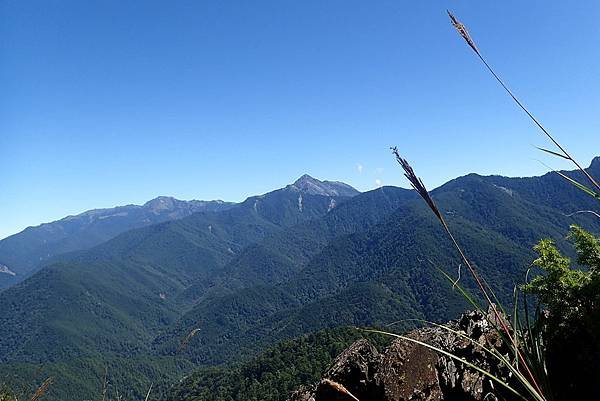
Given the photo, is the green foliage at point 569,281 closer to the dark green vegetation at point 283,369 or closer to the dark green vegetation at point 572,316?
the dark green vegetation at point 572,316

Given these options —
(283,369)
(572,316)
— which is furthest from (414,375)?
(283,369)

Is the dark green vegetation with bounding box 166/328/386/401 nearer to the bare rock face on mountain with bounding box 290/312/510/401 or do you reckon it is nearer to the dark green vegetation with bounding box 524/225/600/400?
the dark green vegetation with bounding box 524/225/600/400

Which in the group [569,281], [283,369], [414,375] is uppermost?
[414,375]

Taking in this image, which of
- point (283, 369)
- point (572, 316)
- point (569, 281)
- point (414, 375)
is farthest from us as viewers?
point (283, 369)

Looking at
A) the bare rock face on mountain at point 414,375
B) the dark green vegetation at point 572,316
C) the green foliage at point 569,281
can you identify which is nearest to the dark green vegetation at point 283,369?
the green foliage at point 569,281

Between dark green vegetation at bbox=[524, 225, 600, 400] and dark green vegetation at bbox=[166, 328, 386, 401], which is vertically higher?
dark green vegetation at bbox=[524, 225, 600, 400]

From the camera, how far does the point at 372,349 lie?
1415cm

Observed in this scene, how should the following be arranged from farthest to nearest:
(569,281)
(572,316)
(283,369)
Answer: (283,369) < (569,281) < (572,316)

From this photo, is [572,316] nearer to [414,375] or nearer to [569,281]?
[569,281]

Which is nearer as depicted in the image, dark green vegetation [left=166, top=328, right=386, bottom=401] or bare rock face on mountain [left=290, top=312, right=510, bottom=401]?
bare rock face on mountain [left=290, top=312, right=510, bottom=401]

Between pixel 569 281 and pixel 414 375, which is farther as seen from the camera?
pixel 569 281

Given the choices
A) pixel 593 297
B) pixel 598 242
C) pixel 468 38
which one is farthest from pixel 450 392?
pixel 468 38

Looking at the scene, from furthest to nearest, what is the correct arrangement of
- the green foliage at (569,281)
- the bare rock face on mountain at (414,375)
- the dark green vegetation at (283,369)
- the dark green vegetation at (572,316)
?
the dark green vegetation at (283,369), the bare rock face on mountain at (414,375), the green foliage at (569,281), the dark green vegetation at (572,316)

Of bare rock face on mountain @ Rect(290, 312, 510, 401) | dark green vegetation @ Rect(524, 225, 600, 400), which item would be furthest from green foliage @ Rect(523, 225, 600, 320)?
bare rock face on mountain @ Rect(290, 312, 510, 401)
